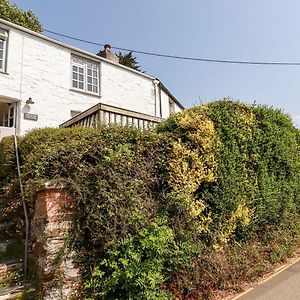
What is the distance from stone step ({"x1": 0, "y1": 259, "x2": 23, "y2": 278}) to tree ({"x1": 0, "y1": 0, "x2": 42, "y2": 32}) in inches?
797

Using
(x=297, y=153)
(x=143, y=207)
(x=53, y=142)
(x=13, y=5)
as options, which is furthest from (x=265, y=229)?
(x=13, y=5)

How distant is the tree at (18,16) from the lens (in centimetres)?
2022

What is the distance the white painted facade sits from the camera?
11602mm

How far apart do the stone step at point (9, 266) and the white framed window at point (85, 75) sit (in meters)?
10.7

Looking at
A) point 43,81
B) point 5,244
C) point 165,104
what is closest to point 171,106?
point 165,104

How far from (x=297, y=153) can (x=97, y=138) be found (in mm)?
6261

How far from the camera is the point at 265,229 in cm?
649

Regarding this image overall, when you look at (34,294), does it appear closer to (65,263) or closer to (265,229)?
(65,263)

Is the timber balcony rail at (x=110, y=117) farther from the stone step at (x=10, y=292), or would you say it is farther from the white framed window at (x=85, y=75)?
the white framed window at (x=85, y=75)

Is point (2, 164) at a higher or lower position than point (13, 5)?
lower

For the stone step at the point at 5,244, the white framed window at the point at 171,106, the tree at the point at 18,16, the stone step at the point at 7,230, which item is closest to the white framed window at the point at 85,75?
the white framed window at the point at 171,106

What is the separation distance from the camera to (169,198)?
4.52 m

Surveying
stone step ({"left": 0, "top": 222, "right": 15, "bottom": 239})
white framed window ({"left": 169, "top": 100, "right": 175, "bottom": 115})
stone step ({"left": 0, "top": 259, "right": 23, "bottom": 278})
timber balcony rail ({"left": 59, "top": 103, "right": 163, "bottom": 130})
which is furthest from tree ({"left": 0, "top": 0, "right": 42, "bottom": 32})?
stone step ({"left": 0, "top": 259, "right": 23, "bottom": 278})

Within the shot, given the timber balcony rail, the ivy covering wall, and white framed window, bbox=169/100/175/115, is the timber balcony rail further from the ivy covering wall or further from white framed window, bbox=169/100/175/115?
white framed window, bbox=169/100/175/115
